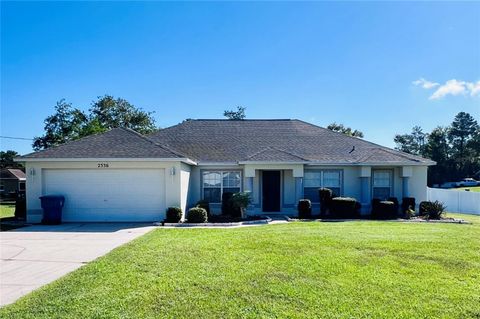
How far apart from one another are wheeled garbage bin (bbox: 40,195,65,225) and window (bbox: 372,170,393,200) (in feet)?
53.0

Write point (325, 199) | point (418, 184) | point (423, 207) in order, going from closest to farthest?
point (423, 207) < point (325, 199) < point (418, 184)

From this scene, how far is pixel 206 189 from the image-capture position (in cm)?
1870

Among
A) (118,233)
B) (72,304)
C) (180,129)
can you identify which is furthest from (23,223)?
(72,304)

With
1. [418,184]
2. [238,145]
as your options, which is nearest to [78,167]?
[238,145]

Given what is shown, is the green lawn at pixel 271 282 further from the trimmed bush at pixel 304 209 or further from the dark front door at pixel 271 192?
the dark front door at pixel 271 192

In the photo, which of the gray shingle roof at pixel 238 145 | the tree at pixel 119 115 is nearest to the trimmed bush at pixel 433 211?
the gray shingle roof at pixel 238 145

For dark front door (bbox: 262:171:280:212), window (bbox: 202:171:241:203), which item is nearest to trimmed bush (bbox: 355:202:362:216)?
dark front door (bbox: 262:171:280:212)

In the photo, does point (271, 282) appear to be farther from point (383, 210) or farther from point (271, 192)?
point (271, 192)

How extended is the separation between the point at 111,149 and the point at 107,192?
2002 mm

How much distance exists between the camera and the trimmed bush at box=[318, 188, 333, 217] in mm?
17547

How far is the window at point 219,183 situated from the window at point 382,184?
7772 mm

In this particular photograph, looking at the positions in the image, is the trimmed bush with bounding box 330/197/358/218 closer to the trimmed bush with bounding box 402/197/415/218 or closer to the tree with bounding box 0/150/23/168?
the trimmed bush with bounding box 402/197/415/218

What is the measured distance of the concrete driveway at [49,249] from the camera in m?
6.36

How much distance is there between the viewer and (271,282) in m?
5.93
